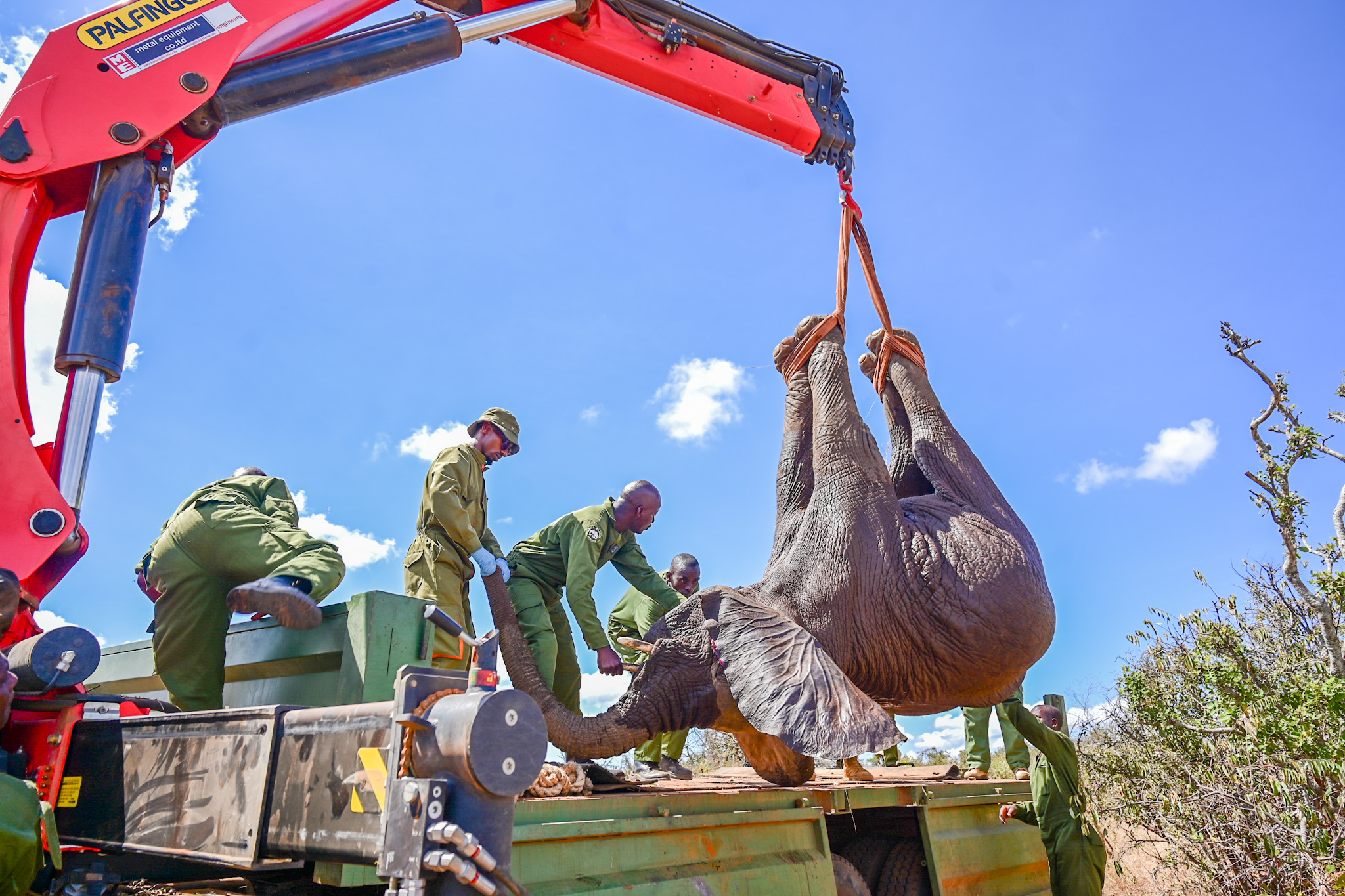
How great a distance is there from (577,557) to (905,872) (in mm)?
2506

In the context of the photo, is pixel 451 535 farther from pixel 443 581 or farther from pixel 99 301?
pixel 99 301

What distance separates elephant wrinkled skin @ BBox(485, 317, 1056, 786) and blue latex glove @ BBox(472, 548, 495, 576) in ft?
0.30

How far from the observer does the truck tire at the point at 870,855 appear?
4059 millimetres

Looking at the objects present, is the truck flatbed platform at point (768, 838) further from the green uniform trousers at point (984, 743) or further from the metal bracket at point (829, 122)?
the metal bracket at point (829, 122)

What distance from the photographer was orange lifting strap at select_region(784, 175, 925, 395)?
5.40 metres

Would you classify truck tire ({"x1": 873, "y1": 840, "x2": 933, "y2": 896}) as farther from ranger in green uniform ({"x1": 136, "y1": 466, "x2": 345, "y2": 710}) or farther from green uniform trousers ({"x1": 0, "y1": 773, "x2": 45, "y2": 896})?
green uniform trousers ({"x1": 0, "y1": 773, "x2": 45, "y2": 896})

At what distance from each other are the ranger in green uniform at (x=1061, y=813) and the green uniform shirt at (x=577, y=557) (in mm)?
2429

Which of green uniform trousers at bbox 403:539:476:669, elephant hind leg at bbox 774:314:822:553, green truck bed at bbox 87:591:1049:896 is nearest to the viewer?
green truck bed at bbox 87:591:1049:896

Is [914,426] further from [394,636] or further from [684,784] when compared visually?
[394,636]

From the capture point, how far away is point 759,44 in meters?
5.88

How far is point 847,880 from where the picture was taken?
3.75 m

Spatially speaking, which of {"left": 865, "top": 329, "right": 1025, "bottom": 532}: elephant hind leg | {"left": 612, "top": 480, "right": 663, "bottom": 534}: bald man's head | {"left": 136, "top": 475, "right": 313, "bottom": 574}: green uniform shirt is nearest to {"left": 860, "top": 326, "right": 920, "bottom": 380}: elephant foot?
{"left": 865, "top": 329, "right": 1025, "bottom": 532}: elephant hind leg

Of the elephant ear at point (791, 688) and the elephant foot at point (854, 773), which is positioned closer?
the elephant ear at point (791, 688)

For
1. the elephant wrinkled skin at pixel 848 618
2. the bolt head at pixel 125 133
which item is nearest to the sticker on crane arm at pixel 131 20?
the bolt head at pixel 125 133
